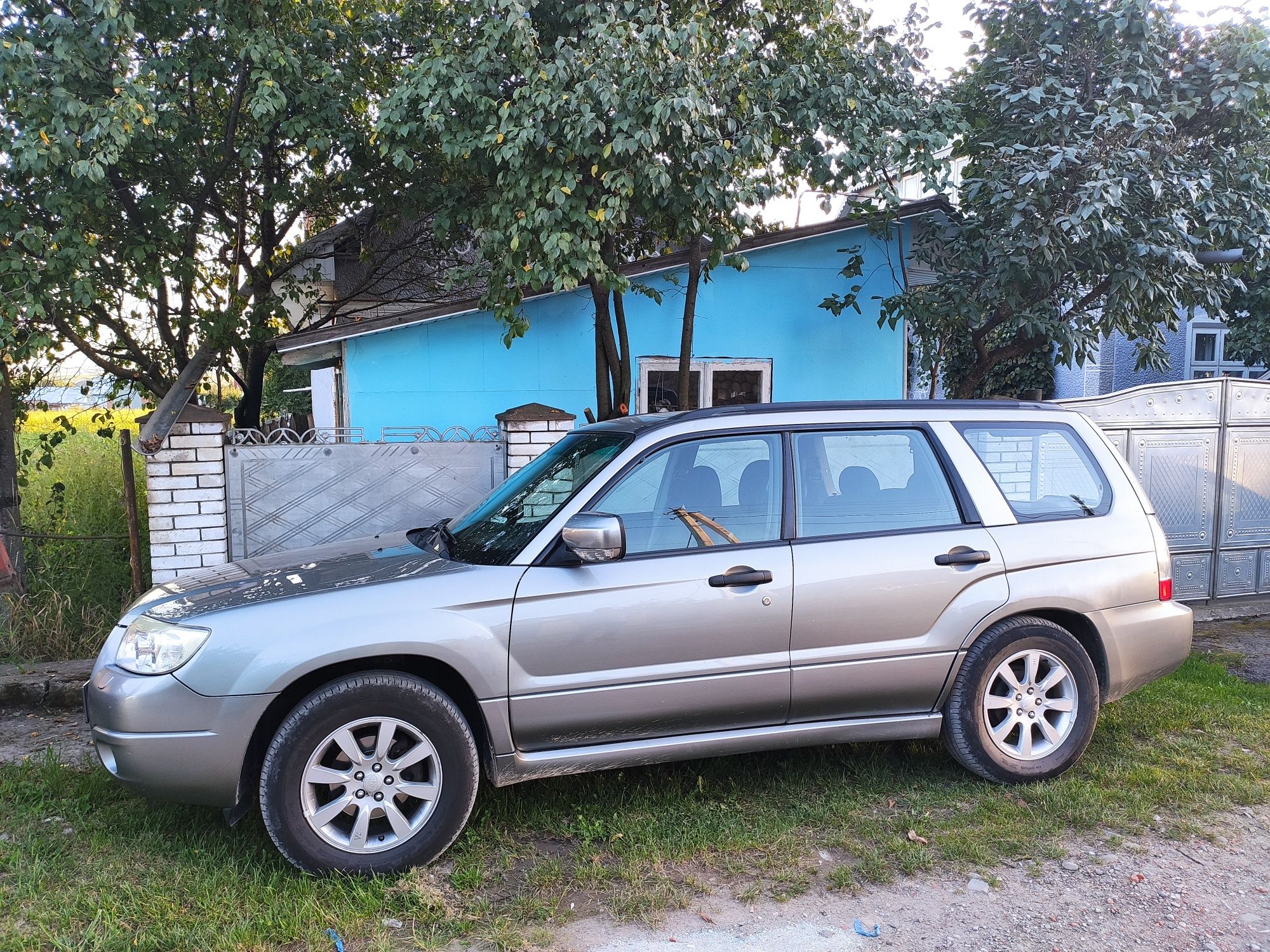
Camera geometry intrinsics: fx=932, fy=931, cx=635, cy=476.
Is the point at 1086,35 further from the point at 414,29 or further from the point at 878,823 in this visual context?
the point at 878,823

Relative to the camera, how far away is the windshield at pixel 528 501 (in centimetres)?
384

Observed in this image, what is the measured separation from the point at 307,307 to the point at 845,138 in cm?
521

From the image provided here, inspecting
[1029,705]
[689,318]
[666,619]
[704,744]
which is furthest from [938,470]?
[689,318]

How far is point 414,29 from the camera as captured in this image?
764 centimetres

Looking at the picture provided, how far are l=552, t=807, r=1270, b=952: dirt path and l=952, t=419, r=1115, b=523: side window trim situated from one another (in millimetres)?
1464

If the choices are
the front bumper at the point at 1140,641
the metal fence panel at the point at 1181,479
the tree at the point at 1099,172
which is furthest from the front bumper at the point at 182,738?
the metal fence panel at the point at 1181,479

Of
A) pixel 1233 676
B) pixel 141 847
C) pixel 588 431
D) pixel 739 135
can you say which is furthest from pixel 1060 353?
pixel 141 847

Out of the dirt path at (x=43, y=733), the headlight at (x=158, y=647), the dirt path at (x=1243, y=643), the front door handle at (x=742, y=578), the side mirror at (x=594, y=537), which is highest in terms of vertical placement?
the side mirror at (x=594, y=537)

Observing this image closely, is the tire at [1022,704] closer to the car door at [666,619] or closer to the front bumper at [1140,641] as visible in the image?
the front bumper at [1140,641]

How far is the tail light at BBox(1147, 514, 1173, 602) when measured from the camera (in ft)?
14.5

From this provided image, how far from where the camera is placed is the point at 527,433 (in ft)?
22.5

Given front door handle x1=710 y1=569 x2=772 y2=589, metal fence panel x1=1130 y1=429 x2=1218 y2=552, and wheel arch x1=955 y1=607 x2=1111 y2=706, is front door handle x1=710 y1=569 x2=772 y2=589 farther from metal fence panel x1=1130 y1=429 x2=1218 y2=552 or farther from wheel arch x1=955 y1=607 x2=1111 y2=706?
metal fence panel x1=1130 y1=429 x2=1218 y2=552

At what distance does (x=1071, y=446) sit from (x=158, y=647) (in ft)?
13.4

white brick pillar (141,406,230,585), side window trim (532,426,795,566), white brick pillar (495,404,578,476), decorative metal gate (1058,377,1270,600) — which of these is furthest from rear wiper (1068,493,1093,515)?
white brick pillar (141,406,230,585)
